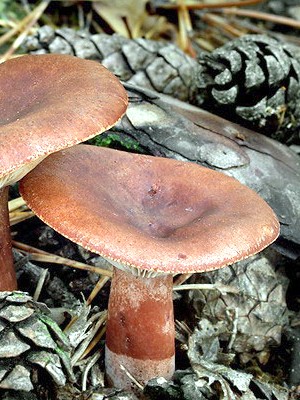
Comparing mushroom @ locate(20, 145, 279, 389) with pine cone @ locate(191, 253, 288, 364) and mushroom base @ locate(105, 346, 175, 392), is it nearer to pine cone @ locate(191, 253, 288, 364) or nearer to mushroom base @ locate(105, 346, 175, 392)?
mushroom base @ locate(105, 346, 175, 392)

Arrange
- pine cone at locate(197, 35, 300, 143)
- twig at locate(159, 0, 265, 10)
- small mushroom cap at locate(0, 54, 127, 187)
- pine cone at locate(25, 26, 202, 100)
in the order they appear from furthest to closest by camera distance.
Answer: twig at locate(159, 0, 265, 10) < pine cone at locate(25, 26, 202, 100) < pine cone at locate(197, 35, 300, 143) < small mushroom cap at locate(0, 54, 127, 187)

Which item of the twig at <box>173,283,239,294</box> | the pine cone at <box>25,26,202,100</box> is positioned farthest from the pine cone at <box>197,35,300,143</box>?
the twig at <box>173,283,239,294</box>

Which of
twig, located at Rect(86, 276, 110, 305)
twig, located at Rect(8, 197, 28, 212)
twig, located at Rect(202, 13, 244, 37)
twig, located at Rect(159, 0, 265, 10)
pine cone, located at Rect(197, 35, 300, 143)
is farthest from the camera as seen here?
twig, located at Rect(202, 13, 244, 37)

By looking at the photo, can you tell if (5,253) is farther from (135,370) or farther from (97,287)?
(135,370)

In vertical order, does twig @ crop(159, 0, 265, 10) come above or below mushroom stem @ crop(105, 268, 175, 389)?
above

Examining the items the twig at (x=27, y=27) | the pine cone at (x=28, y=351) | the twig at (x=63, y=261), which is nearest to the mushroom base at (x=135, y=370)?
the pine cone at (x=28, y=351)

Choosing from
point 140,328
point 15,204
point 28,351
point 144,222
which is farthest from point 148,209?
point 15,204

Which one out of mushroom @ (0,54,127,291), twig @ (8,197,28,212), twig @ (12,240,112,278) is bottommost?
twig @ (12,240,112,278)
